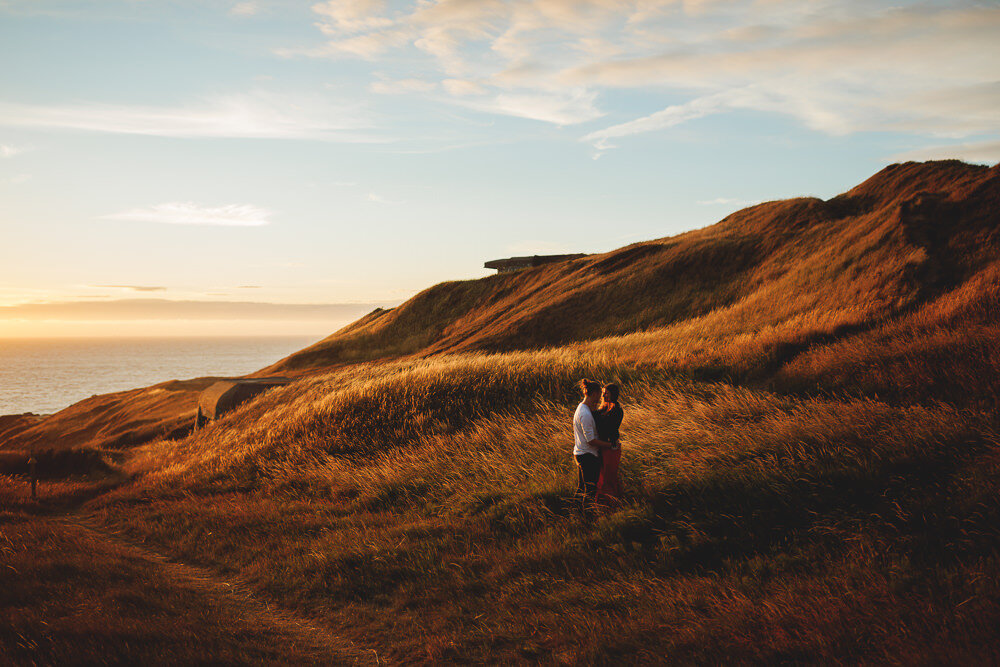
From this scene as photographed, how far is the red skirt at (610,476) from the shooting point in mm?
8367

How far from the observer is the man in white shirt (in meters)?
8.38

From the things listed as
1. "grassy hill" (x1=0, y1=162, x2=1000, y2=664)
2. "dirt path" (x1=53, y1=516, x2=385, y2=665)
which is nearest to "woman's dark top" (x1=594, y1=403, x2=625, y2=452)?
"grassy hill" (x1=0, y1=162, x2=1000, y2=664)

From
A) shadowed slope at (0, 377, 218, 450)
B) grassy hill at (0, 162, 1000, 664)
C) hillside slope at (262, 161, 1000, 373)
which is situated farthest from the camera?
shadowed slope at (0, 377, 218, 450)

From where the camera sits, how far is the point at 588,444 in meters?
8.44

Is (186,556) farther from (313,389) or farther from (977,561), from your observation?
(313,389)

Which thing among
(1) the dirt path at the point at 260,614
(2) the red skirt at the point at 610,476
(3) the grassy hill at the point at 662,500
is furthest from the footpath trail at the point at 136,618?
(2) the red skirt at the point at 610,476

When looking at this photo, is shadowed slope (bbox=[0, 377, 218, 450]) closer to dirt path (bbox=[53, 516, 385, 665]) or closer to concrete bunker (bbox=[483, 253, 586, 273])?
dirt path (bbox=[53, 516, 385, 665])

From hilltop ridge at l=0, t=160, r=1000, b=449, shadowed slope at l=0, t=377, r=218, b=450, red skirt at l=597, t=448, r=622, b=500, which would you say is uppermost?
hilltop ridge at l=0, t=160, r=1000, b=449

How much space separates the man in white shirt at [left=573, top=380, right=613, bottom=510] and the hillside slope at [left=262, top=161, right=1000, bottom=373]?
13.6 metres

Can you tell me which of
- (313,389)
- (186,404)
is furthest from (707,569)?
(186,404)

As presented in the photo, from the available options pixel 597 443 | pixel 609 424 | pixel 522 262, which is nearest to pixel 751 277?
pixel 609 424

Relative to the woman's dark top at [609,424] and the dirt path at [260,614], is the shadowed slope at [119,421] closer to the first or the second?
the dirt path at [260,614]

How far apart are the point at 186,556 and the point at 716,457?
8.97 m

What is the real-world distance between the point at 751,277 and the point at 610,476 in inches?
1216
